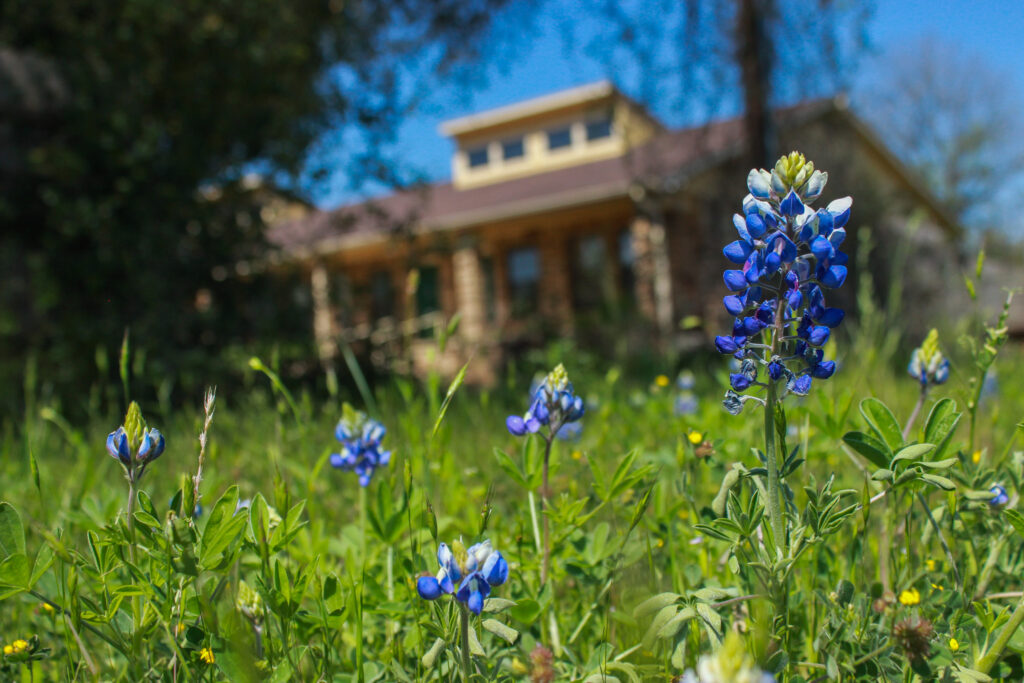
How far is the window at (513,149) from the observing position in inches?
876

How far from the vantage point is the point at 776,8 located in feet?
30.5

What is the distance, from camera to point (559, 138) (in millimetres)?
21688

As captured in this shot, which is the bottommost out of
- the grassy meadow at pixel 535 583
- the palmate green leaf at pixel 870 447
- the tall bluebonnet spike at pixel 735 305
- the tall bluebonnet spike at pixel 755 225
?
the grassy meadow at pixel 535 583

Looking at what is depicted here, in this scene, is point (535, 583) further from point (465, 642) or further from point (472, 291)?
point (472, 291)

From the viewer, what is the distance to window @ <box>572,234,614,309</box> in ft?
44.3

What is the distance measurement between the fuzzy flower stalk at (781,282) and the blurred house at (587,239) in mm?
4560

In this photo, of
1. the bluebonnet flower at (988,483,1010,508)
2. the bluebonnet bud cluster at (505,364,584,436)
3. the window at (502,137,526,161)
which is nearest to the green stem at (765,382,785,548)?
the bluebonnet bud cluster at (505,364,584,436)

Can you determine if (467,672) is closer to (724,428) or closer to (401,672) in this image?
(401,672)

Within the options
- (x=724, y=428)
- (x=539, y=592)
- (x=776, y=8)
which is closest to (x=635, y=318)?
(x=776, y=8)

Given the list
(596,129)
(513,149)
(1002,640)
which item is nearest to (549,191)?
(596,129)

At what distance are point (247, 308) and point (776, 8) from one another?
7.71m

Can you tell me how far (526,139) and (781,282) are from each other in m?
21.9

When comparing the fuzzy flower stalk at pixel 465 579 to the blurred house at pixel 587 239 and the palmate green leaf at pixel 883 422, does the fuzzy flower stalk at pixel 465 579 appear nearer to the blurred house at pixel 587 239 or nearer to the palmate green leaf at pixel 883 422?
the palmate green leaf at pixel 883 422

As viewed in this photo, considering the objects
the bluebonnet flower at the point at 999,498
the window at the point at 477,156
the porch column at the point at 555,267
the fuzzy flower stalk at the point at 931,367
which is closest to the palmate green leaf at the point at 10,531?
the bluebonnet flower at the point at 999,498
